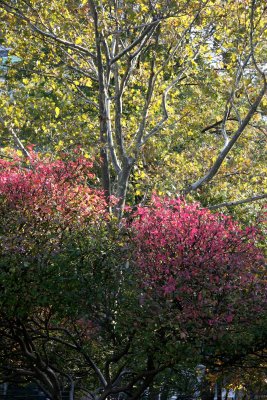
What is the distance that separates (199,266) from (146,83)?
8.03 m

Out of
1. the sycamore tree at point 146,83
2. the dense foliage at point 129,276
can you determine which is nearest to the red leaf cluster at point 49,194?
the dense foliage at point 129,276

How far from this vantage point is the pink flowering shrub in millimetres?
8047

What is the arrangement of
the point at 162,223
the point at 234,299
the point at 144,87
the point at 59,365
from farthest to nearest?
the point at 144,87
the point at 59,365
the point at 162,223
the point at 234,299

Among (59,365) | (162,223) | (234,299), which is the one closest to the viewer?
(234,299)

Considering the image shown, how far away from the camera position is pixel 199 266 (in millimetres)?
8234

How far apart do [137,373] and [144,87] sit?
27.4 ft

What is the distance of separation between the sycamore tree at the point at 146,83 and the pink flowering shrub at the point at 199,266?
3.46 metres

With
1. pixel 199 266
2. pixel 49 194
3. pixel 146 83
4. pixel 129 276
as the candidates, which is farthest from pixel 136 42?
pixel 199 266

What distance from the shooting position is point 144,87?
637 inches

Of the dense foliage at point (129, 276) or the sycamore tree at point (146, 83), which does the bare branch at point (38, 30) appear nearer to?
the sycamore tree at point (146, 83)

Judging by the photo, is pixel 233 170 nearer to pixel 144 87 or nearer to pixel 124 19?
pixel 144 87

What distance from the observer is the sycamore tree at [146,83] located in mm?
12938

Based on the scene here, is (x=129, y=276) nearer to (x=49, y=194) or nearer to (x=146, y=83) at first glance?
(x=49, y=194)

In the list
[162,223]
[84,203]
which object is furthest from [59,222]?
[162,223]
